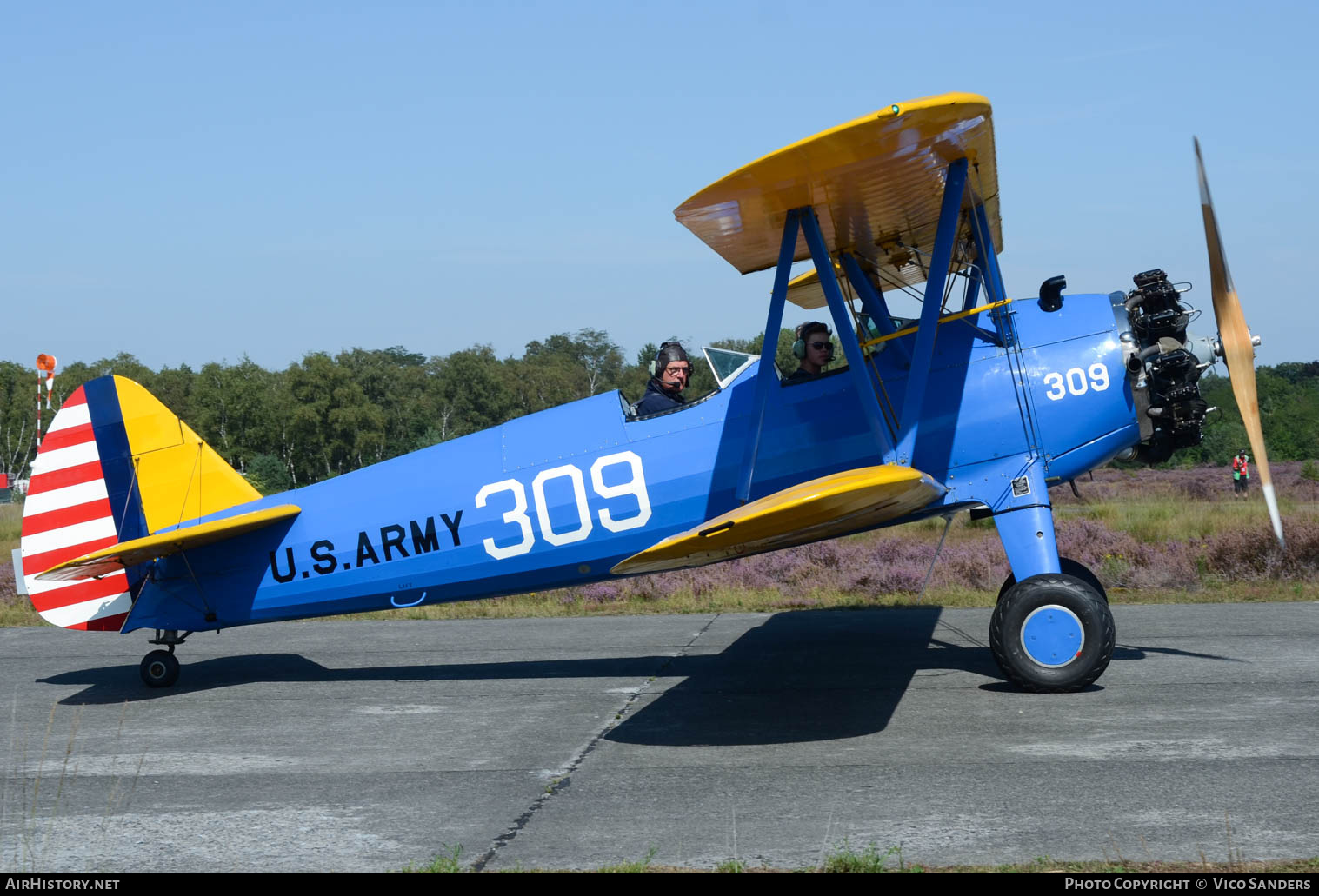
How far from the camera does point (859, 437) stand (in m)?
6.98

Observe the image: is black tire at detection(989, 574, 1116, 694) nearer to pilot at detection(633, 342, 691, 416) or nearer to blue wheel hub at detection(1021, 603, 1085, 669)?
blue wheel hub at detection(1021, 603, 1085, 669)

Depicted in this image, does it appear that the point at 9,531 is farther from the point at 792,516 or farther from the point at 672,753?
the point at 792,516

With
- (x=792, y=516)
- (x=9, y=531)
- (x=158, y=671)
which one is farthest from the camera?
(x=9, y=531)

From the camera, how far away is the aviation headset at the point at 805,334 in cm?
736

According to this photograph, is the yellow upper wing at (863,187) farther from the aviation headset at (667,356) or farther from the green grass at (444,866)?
the green grass at (444,866)

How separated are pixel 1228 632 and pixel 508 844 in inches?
265

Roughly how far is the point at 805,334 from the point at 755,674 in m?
2.44

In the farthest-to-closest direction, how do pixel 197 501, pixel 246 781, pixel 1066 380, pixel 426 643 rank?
pixel 426 643
pixel 197 501
pixel 1066 380
pixel 246 781

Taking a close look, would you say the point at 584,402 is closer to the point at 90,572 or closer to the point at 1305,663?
the point at 90,572

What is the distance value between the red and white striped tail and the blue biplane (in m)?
0.02

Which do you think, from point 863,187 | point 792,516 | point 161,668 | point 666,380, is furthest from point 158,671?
point 863,187

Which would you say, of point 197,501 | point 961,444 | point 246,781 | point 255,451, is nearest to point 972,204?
point 961,444

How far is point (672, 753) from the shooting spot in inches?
221

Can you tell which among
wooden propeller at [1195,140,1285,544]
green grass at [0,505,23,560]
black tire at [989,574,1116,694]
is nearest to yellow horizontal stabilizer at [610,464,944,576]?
black tire at [989,574,1116,694]
